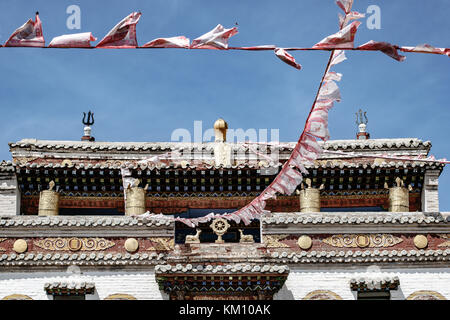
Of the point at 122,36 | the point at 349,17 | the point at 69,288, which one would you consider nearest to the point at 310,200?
the point at 69,288

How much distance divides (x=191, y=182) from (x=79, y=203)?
4.04 m

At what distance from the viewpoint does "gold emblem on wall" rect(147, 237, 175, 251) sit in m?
23.5

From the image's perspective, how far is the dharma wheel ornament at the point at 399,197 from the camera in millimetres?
27094

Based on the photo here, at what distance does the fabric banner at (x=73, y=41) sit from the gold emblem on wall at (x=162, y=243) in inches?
340

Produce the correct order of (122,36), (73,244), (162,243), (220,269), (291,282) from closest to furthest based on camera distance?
(122,36) < (220,269) < (291,282) < (73,244) < (162,243)

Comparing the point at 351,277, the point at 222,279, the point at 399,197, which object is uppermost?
the point at 399,197

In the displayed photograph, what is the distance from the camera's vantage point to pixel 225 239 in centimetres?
2603

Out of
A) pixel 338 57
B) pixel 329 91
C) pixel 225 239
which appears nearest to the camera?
pixel 338 57

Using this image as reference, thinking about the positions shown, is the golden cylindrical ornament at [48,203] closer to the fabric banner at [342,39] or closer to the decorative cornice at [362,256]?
the decorative cornice at [362,256]

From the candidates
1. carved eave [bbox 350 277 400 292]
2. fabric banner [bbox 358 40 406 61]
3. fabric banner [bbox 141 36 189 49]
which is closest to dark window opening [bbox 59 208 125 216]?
carved eave [bbox 350 277 400 292]

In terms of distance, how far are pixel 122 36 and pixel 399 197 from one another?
44.9 ft

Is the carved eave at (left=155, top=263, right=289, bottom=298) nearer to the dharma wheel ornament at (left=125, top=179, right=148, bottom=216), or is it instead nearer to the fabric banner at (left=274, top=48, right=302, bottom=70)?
the dharma wheel ornament at (left=125, top=179, right=148, bottom=216)

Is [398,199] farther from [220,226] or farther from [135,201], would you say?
[135,201]

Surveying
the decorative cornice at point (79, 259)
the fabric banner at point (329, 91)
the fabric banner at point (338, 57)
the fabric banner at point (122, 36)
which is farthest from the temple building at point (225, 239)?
the fabric banner at point (122, 36)
